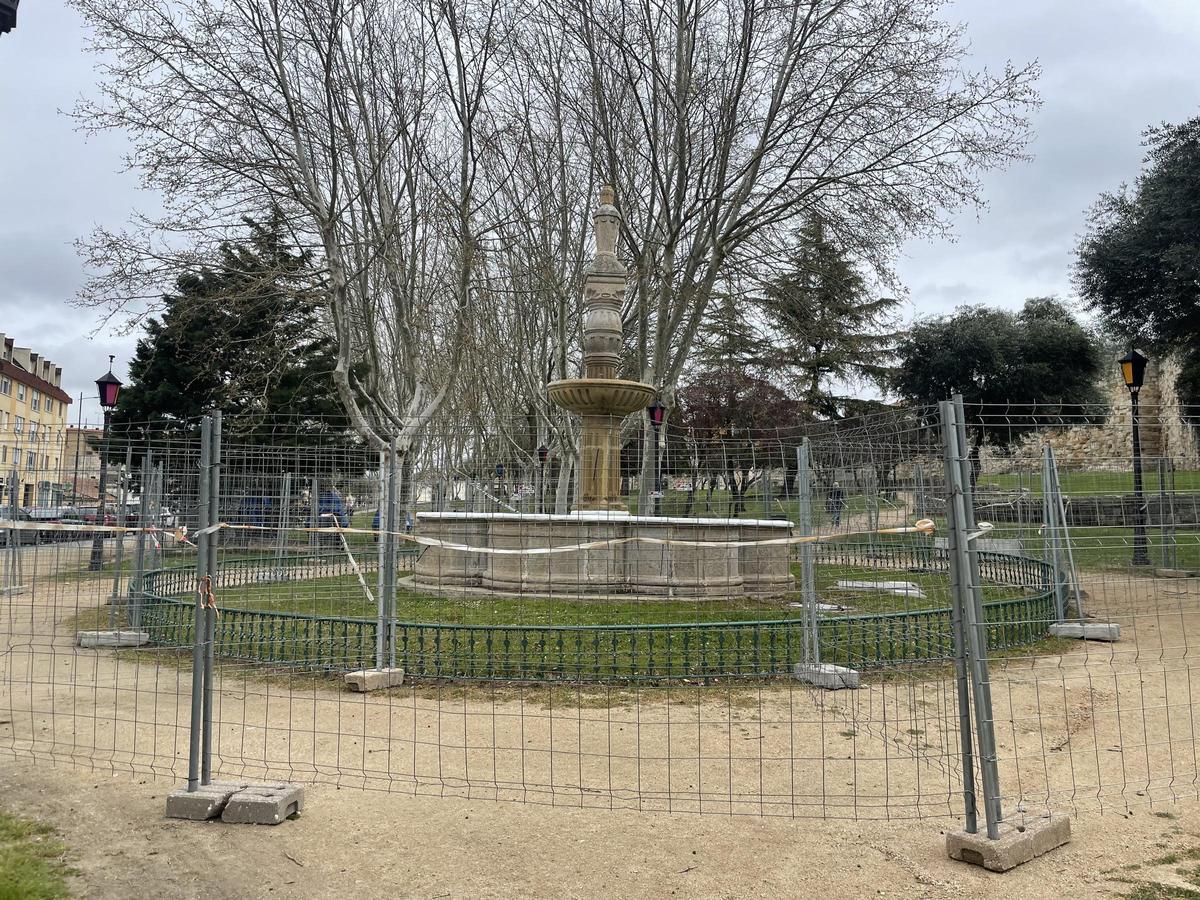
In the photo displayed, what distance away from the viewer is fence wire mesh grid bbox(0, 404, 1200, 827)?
4457mm

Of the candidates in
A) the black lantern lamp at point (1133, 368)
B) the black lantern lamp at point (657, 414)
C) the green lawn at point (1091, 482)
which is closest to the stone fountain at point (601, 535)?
the green lawn at point (1091, 482)

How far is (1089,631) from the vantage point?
902cm

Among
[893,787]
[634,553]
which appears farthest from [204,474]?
[634,553]

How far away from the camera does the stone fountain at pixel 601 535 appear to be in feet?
31.7

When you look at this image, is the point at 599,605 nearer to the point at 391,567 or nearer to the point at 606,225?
the point at 391,567

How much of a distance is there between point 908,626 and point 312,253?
14694 mm

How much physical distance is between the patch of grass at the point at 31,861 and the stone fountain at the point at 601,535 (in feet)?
16.1

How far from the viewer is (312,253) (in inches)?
682

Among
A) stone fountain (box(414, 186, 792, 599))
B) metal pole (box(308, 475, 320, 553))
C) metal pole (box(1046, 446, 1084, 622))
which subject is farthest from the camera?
stone fountain (box(414, 186, 792, 599))

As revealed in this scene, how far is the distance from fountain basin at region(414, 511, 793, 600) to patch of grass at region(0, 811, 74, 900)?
18.0 feet

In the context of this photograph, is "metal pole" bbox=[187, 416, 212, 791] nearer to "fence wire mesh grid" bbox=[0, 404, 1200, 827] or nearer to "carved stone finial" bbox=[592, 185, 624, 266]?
"fence wire mesh grid" bbox=[0, 404, 1200, 827]

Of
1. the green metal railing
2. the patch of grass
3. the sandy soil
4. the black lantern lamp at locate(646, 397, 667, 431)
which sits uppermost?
the black lantern lamp at locate(646, 397, 667, 431)

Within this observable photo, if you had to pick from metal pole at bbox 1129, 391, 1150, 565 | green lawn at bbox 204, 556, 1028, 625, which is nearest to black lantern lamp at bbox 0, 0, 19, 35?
metal pole at bbox 1129, 391, 1150, 565

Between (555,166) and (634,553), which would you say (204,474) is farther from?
(555,166)
